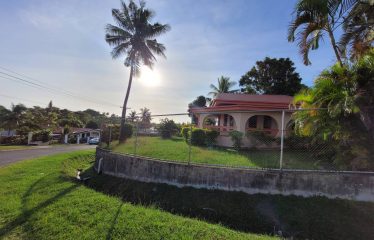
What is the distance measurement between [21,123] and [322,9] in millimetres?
41257

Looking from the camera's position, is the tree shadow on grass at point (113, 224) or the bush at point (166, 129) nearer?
the tree shadow on grass at point (113, 224)

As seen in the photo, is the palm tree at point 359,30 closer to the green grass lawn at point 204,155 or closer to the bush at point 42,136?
the green grass lawn at point 204,155

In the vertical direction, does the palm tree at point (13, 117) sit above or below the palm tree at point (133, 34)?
below

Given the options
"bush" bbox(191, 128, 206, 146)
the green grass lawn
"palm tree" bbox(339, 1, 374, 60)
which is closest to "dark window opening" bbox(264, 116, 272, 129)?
"bush" bbox(191, 128, 206, 146)

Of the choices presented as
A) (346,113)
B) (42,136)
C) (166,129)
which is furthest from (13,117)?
(346,113)

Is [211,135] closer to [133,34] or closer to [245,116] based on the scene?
[245,116]

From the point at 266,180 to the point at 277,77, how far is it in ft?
77.3

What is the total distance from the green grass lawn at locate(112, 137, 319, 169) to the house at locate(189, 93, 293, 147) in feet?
6.74

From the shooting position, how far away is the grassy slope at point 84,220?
147 inches

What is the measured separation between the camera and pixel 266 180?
5.71 meters

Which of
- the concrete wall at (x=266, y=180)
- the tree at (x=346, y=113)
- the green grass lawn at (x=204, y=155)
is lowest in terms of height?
the concrete wall at (x=266, y=180)

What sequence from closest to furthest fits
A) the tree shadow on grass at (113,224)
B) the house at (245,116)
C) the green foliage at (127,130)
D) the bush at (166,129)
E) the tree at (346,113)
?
1. the tree shadow on grass at (113,224)
2. the tree at (346,113)
3. the bush at (166,129)
4. the green foliage at (127,130)
5. the house at (245,116)

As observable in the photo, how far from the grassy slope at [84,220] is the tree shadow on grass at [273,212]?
436 millimetres

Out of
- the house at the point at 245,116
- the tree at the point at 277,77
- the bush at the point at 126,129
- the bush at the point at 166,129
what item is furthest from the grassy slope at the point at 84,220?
the tree at the point at 277,77
